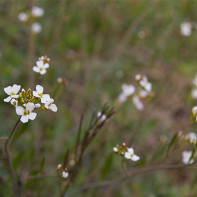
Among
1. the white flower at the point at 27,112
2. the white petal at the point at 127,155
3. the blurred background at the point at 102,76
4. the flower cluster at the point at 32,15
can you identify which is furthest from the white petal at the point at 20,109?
the flower cluster at the point at 32,15

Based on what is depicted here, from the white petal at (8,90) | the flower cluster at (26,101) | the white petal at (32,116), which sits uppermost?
the white petal at (8,90)

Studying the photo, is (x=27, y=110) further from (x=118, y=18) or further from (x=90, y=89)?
(x=118, y=18)

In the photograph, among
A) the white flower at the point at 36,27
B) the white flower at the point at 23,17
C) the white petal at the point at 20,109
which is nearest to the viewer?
the white petal at the point at 20,109

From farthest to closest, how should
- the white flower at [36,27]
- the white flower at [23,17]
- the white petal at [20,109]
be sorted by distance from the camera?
the white flower at [36,27]
the white flower at [23,17]
the white petal at [20,109]

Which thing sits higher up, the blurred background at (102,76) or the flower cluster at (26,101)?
the blurred background at (102,76)

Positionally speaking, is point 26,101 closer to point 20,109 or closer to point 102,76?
point 20,109

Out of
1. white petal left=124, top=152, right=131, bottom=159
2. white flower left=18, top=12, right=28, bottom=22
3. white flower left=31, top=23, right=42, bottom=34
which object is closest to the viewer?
white petal left=124, top=152, right=131, bottom=159

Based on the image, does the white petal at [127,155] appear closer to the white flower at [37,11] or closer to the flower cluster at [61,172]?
the flower cluster at [61,172]

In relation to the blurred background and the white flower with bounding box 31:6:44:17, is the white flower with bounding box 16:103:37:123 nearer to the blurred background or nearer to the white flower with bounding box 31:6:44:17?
the blurred background

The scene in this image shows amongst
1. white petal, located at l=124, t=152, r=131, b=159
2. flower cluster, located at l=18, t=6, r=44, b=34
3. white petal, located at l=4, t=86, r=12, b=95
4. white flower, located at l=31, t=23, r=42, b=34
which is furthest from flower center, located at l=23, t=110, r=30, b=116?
white flower, located at l=31, t=23, r=42, b=34
